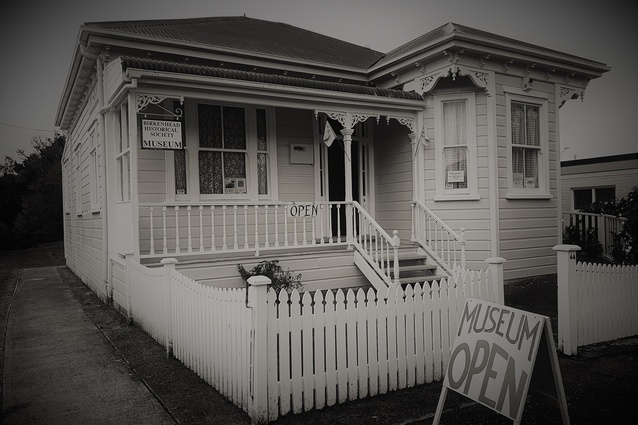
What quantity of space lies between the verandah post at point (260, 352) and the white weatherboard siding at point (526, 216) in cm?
744

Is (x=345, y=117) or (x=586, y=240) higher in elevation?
(x=345, y=117)

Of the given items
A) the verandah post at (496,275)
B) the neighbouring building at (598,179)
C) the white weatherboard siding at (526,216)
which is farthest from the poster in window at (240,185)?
the neighbouring building at (598,179)

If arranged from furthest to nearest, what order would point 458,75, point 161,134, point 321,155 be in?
point 321,155 < point 458,75 < point 161,134

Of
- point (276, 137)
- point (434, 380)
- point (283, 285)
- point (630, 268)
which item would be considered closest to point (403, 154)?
point (276, 137)

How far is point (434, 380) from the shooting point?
4.84 meters

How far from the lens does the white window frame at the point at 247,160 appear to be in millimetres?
9148

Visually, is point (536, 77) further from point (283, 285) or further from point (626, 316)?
point (283, 285)

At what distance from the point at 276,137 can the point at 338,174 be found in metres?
2.05

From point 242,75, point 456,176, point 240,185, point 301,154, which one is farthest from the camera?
point 301,154

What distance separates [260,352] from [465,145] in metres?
7.72

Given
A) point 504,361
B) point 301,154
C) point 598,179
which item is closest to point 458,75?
point 301,154

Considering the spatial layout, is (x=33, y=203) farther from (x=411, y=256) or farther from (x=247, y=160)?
(x=411, y=256)

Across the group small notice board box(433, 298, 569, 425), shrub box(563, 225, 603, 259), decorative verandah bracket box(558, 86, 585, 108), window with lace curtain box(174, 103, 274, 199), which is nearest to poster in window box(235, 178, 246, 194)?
window with lace curtain box(174, 103, 274, 199)

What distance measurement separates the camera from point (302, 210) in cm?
900
